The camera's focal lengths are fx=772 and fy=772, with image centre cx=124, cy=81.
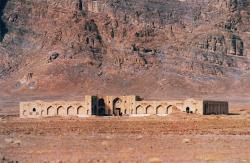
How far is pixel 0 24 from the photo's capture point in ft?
589

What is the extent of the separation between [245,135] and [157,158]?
1893 centimetres

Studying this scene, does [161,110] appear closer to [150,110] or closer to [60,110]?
[150,110]

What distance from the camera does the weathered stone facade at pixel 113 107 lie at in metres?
116

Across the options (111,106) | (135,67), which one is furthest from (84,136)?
(135,67)

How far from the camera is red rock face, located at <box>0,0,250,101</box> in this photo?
160 m

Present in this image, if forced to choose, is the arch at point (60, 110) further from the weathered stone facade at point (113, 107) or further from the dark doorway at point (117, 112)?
the dark doorway at point (117, 112)

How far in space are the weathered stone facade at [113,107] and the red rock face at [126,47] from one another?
32677mm

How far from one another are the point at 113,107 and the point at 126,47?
164 ft

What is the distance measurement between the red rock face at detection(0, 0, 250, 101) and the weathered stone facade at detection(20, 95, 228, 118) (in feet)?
107

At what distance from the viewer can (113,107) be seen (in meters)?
122

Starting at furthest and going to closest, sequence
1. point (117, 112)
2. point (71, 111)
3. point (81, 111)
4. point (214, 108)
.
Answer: point (117, 112), point (71, 111), point (81, 111), point (214, 108)

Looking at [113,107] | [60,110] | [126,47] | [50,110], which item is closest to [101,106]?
[113,107]

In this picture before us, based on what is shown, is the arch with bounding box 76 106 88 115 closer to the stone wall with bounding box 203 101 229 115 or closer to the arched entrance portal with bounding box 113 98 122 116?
the arched entrance portal with bounding box 113 98 122 116

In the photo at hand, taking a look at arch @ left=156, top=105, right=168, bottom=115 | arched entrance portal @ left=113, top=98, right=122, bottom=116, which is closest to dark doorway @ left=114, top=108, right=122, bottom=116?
arched entrance portal @ left=113, top=98, right=122, bottom=116
